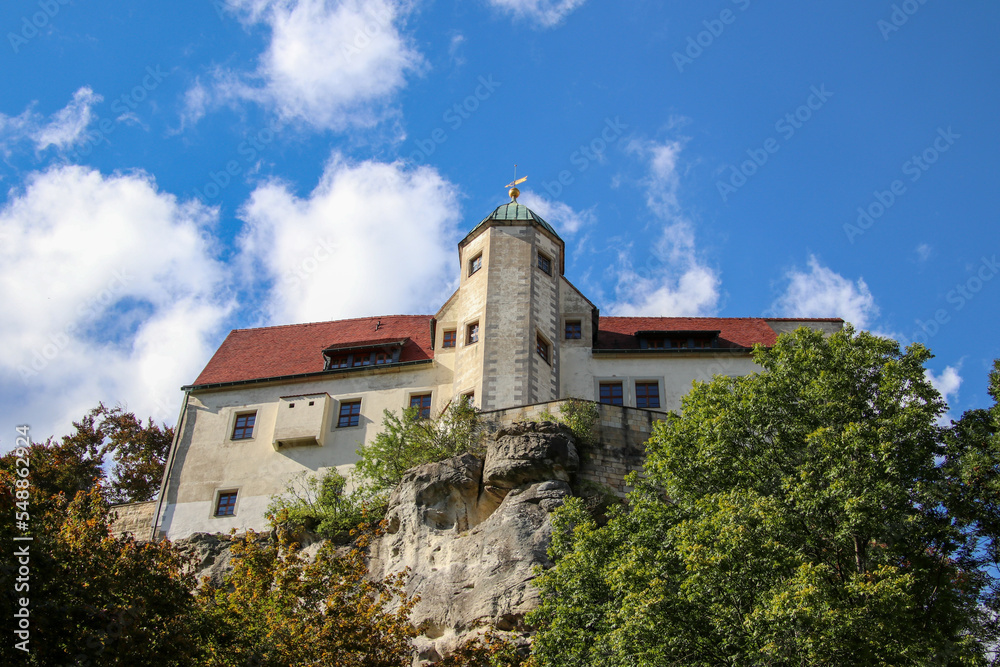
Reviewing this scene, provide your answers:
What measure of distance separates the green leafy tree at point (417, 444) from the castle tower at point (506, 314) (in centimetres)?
239

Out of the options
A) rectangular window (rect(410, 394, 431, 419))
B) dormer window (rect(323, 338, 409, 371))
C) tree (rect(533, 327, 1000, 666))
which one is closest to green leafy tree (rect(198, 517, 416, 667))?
tree (rect(533, 327, 1000, 666))

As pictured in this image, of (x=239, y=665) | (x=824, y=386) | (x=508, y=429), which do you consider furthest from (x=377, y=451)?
(x=824, y=386)

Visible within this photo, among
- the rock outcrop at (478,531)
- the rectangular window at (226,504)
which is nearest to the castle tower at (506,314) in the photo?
the rock outcrop at (478,531)

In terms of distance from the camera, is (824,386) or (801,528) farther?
(824,386)

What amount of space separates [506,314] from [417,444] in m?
6.76

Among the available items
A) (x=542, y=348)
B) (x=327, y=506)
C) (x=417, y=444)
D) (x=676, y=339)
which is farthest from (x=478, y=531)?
(x=676, y=339)

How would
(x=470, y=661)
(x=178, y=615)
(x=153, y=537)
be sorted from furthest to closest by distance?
(x=153, y=537) → (x=470, y=661) → (x=178, y=615)

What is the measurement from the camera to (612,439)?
24.9m

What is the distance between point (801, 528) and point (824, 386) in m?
3.12

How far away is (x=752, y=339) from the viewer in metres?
33.6

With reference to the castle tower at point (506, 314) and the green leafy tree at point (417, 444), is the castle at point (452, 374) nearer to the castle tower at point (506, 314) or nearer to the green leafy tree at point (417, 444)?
the castle tower at point (506, 314)

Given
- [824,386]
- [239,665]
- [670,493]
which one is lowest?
[239,665]

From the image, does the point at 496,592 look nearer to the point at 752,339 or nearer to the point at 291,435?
the point at 291,435

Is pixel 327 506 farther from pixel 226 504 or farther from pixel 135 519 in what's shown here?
pixel 135 519
